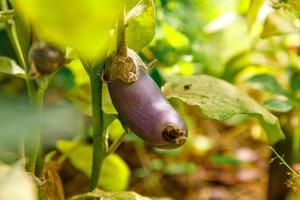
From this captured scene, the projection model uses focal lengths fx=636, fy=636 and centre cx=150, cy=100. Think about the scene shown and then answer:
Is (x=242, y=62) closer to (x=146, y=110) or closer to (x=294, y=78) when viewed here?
(x=294, y=78)

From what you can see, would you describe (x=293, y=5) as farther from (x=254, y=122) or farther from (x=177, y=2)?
(x=254, y=122)

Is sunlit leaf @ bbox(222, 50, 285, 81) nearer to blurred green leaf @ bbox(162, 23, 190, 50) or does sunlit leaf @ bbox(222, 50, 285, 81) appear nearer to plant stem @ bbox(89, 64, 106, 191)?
blurred green leaf @ bbox(162, 23, 190, 50)

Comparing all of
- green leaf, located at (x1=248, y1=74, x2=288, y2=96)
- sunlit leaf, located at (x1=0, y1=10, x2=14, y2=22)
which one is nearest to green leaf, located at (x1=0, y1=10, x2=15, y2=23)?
sunlit leaf, located at (x1=0, y1=10, x2=14, y2=22)

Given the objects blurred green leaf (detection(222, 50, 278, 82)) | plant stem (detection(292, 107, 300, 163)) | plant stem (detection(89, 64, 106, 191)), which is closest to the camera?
plant stem (detection(89, 64, 106, 191))

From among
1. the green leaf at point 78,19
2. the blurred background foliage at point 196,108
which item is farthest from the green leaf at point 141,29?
the green leaf at point 78,19

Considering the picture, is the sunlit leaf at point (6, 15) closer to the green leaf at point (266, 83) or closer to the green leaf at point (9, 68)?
the green leaf at point (9, 68)

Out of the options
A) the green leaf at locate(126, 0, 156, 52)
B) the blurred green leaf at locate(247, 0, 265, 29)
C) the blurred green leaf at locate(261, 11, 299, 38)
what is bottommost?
the blurred green leaf at locate(261, 11, 299, 38)
